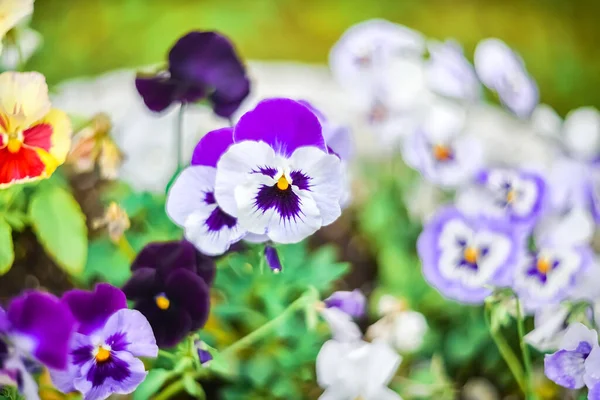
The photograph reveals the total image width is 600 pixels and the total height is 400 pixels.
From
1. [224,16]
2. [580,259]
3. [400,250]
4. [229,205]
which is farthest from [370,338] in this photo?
[224,16]

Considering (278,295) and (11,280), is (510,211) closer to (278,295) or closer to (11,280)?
(278,295)

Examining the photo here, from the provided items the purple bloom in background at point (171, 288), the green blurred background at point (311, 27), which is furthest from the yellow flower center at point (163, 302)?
the green blurred background at point (311, 27)

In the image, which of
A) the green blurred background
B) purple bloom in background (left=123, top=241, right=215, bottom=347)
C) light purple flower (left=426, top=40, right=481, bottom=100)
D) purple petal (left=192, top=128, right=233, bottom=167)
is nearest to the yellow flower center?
purple bloom in background (left=123, top=241, right=215, bottom=347)

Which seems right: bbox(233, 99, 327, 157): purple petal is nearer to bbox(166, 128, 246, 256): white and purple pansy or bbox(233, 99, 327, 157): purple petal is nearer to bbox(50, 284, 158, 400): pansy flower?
bbox(166, 128, 246, 256): white and purple pansy

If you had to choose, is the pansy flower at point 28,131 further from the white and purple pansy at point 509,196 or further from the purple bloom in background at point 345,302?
the white and purple pansy at point 509,196

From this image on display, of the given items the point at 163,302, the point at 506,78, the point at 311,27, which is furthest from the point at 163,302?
the point at 311,27
